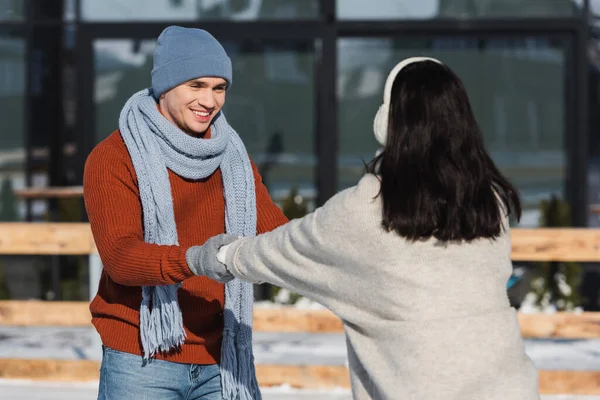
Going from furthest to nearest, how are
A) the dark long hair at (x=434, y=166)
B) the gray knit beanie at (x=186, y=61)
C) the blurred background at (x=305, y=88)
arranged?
the blurred background at (x=305, y=88) < the gray knit beanie at (x=186, y=61) < the dark long hair at (x=434, y=166)

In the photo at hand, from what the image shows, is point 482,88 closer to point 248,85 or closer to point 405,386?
point 248,85

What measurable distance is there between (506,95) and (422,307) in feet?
23.5

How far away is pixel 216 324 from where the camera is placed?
3.08 m

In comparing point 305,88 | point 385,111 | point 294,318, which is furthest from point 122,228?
point 305,88

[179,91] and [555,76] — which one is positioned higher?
[179,91]

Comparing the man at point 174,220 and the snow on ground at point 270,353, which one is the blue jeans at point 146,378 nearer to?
the man at point 174,220

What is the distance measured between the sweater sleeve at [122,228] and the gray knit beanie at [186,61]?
9.7 inches

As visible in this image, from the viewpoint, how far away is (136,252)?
2.72 meters

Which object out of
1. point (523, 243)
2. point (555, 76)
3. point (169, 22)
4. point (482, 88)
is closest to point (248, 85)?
point (169, 22)

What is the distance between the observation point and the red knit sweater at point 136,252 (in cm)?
273

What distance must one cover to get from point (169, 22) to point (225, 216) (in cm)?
651

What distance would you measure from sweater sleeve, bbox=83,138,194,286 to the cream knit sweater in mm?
430

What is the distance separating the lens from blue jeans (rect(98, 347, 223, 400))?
2.92 meters

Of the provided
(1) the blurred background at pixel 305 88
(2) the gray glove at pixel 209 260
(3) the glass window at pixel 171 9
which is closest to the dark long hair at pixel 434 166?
(2) the gray glove at pixel 209 260
